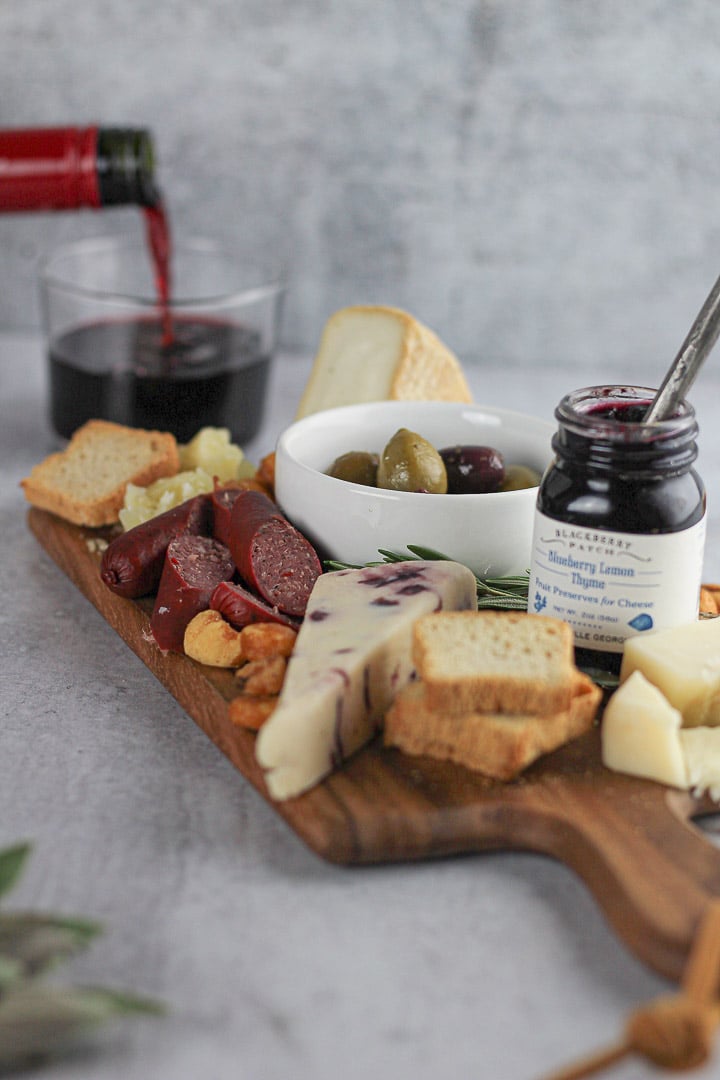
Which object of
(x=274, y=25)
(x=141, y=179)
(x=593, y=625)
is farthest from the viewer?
(x=274, y=25)

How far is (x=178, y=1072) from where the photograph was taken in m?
0.76

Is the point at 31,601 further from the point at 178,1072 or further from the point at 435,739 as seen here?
the point at 178,1072

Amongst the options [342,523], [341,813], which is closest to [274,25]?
[342,523]

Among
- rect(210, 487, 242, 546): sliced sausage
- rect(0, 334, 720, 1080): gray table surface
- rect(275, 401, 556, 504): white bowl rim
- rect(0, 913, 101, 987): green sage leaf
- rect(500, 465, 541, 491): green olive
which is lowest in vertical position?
rect(0, 334, 720, 1080): gray table surface

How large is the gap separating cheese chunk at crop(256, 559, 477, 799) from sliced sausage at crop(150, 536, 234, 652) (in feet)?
0.46

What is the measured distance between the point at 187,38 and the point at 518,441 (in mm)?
1288

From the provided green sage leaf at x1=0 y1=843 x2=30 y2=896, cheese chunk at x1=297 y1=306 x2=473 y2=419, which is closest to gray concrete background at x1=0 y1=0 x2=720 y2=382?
cheese chunk at x1=297 y1=306 x2=473 y2=419

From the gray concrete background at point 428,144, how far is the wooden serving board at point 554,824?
159cm

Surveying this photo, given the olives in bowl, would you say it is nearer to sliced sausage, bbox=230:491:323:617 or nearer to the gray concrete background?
sliced sausage, bbox=230:491:323:617

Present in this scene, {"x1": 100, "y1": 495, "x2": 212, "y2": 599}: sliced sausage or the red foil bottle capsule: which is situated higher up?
the red foil bottle capsule

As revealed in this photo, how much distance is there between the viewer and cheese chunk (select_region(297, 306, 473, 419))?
1.64 metres

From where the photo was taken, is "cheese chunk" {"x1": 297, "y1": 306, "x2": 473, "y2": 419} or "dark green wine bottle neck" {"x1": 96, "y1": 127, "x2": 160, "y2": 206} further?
"dark green wine bottle neck" {"x1": 96, "y1": 127, "x2": 160, "y2": 206}

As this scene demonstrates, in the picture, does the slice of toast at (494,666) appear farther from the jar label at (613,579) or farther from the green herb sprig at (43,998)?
the green herb sprig at (43,998)

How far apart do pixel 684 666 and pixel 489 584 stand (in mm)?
287
